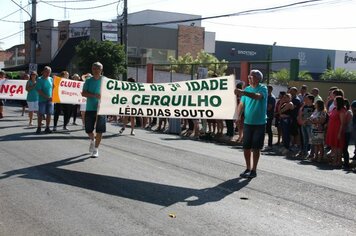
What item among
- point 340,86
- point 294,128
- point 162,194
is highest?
point 340,86

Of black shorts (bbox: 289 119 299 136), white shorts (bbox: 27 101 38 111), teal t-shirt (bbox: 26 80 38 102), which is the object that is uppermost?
teal t-shirt (bbox: 26 80 38 102)

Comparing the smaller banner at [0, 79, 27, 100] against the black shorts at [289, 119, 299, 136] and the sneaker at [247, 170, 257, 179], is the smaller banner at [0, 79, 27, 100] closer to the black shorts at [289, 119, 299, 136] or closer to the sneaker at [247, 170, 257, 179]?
the black shorts at [289, 119, 299, 136]

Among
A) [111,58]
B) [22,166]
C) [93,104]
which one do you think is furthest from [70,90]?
[111,58]

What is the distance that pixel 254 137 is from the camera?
8531mm

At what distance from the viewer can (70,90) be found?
16359 mm

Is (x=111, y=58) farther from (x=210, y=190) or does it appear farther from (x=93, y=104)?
(x=210, y=190)

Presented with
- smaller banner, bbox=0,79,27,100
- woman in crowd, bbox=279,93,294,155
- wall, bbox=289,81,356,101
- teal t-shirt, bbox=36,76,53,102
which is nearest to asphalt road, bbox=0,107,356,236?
woman in crowd, bbox=279,93,294,155

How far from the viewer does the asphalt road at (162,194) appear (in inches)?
226

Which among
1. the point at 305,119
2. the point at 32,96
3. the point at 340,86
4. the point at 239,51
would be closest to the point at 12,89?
the point at 32,96

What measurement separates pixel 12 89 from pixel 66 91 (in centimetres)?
471

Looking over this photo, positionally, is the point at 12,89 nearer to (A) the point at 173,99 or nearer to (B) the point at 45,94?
(B) the point at 45,94

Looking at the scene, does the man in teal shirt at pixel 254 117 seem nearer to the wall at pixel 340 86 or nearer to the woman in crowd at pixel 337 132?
the woman in crowd at pixel 337 132

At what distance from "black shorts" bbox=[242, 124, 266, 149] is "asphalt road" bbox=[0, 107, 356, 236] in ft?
1.94

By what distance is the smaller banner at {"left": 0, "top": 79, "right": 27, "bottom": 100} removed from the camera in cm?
1972
